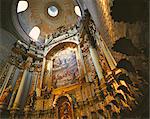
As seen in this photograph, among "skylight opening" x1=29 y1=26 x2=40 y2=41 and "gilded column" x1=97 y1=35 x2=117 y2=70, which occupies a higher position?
"skylight opening" x1=29 y1=26 x2=40 y2=41

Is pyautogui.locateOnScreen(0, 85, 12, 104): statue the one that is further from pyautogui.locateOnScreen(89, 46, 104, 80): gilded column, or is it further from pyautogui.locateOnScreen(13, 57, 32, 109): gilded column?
pyautogui.locateOnScreen(89, 46, 104, 80): gilded column

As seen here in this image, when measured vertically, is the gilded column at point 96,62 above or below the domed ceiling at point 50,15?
below

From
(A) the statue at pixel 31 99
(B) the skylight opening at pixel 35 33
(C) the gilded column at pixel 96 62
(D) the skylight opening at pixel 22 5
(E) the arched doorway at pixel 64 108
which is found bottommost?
(E) the arched doorway at pixel 64 108

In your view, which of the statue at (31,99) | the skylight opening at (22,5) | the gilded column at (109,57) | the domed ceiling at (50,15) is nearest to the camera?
the gilded column at (109,57)

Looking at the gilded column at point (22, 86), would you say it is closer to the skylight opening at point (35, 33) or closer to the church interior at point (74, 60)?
the church interior at point (74, 60)

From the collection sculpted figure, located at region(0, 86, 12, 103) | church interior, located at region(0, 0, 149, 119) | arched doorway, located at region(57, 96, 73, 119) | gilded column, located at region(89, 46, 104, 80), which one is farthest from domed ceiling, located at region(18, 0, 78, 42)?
arched doorway, located at region(57, 96, 73, 119)

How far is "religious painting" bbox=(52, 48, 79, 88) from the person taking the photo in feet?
31.9

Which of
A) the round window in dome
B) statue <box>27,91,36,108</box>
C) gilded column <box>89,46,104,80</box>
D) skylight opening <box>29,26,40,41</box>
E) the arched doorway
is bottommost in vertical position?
the arched doorway

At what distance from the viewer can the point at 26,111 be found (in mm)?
8312

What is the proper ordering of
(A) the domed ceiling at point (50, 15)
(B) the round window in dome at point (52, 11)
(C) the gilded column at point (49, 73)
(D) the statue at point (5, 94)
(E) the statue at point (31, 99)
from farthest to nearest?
(B) the round window in dome at point (52, 11) → (A) the domed ceiling at point (50, 15) → (C) the gilded column at point (49, 73) → (E) the statue at point (31, 99) → (D) the statue at point (5, 94)


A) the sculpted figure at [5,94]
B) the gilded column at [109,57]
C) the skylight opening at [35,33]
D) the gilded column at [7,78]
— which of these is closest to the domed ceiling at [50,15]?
the skylight opening at [35,33]

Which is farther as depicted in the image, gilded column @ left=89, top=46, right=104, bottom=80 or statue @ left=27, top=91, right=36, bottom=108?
statue @ left=27, top=91, right=36, bottom=108

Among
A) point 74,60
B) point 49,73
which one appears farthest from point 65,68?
point 49,73

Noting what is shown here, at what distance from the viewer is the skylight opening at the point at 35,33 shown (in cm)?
1428
